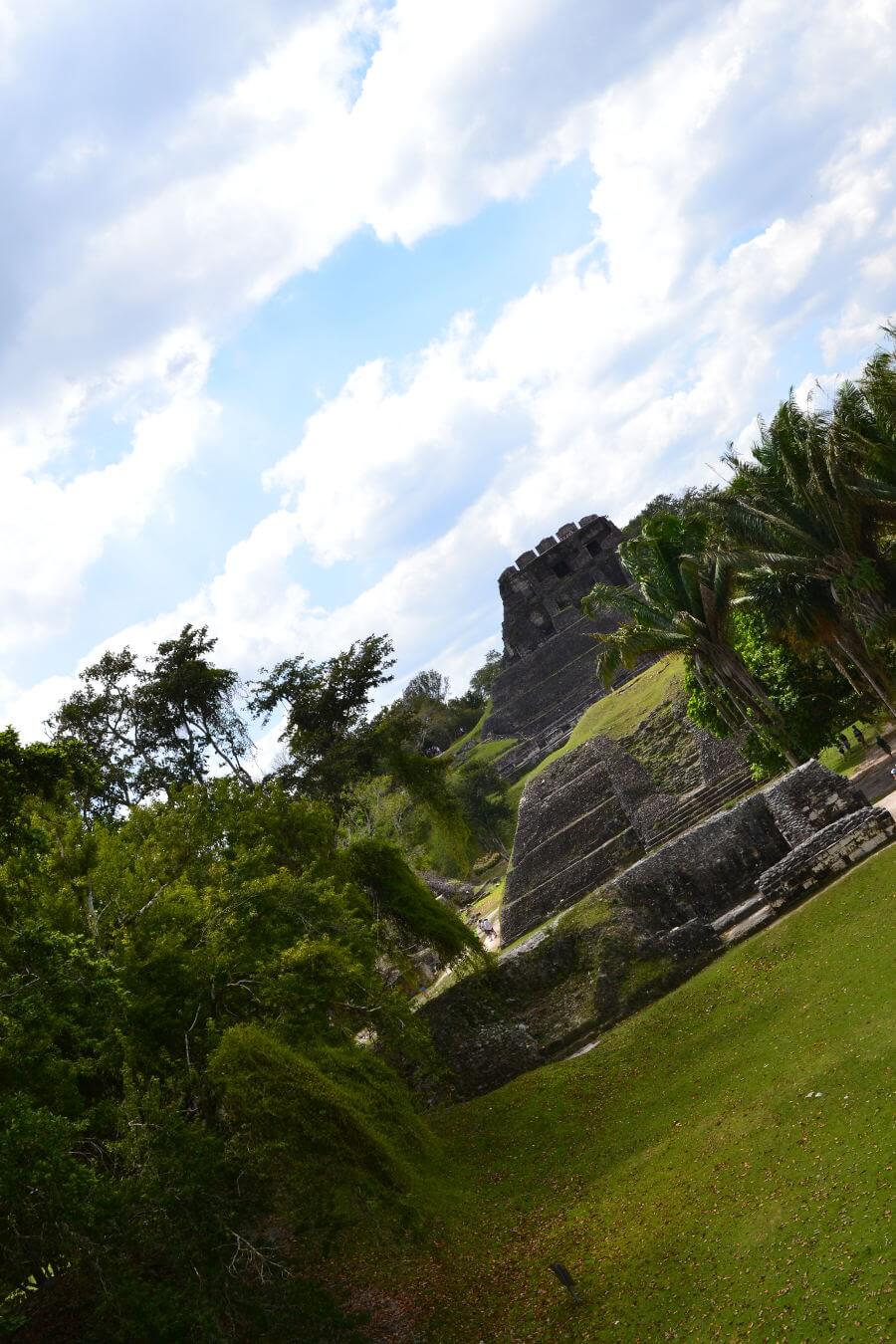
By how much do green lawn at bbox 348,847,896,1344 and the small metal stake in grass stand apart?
11cm

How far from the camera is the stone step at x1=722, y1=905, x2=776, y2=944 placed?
1688 centimetres

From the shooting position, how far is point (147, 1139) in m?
9.12

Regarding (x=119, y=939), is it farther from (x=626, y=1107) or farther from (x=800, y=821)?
(x=800, y=821)

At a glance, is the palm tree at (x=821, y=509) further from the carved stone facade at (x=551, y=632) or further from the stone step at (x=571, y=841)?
the carved stone facade at (x=551, y=632)

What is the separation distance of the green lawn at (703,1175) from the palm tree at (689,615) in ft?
29.1

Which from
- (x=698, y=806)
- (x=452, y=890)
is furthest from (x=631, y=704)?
(x=698, y=806)

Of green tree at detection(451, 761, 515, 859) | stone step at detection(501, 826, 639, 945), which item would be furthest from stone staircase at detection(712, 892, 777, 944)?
green tree at detection(451, 761, 515, 859)

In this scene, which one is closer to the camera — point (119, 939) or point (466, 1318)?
point (466, 1318)

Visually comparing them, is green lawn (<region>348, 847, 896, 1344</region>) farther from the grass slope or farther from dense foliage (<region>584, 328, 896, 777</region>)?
the grass slope

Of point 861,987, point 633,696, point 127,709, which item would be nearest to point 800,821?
point 861,987

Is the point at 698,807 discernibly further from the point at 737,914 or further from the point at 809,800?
the point at 737,914

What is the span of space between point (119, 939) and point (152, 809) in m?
7.31

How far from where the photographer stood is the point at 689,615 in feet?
76.2

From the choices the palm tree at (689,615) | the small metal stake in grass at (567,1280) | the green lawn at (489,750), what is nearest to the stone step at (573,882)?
the palm tree at (689,615)
